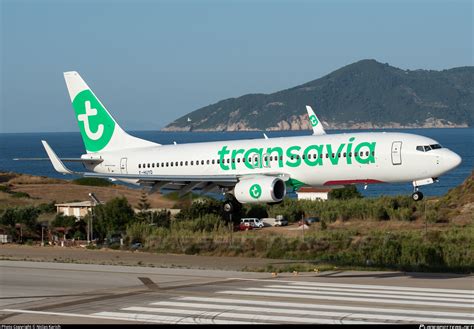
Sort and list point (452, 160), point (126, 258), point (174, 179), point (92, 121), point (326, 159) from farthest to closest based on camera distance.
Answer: point (126, 258) → point (92, 121) → point (174, 179) → point (326, 159) → point (452, 160)

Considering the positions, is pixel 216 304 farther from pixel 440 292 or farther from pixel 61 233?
pixel 61 233

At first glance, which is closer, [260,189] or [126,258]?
[260,189]

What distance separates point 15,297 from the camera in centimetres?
4003

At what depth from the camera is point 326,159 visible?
159 feet

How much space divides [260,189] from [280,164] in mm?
2335

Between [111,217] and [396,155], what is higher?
[396,155]

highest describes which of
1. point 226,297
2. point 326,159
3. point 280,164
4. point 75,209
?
point 326,159

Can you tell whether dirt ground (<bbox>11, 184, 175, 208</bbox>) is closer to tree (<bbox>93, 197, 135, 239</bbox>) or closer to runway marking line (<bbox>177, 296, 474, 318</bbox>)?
tree (<bbox>93, 197, 135, 239</bbox>)

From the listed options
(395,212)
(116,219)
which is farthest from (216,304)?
(395,212)

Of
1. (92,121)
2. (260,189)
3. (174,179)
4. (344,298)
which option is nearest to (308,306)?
(344,298)

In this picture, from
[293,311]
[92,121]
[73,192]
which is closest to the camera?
[293,311]

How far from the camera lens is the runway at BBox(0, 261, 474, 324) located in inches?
1335

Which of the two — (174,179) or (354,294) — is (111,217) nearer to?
(174,179)

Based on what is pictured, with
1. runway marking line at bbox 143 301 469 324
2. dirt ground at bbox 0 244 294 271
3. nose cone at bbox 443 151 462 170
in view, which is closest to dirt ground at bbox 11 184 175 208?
dirt ground at bbox 0 244 294 271
